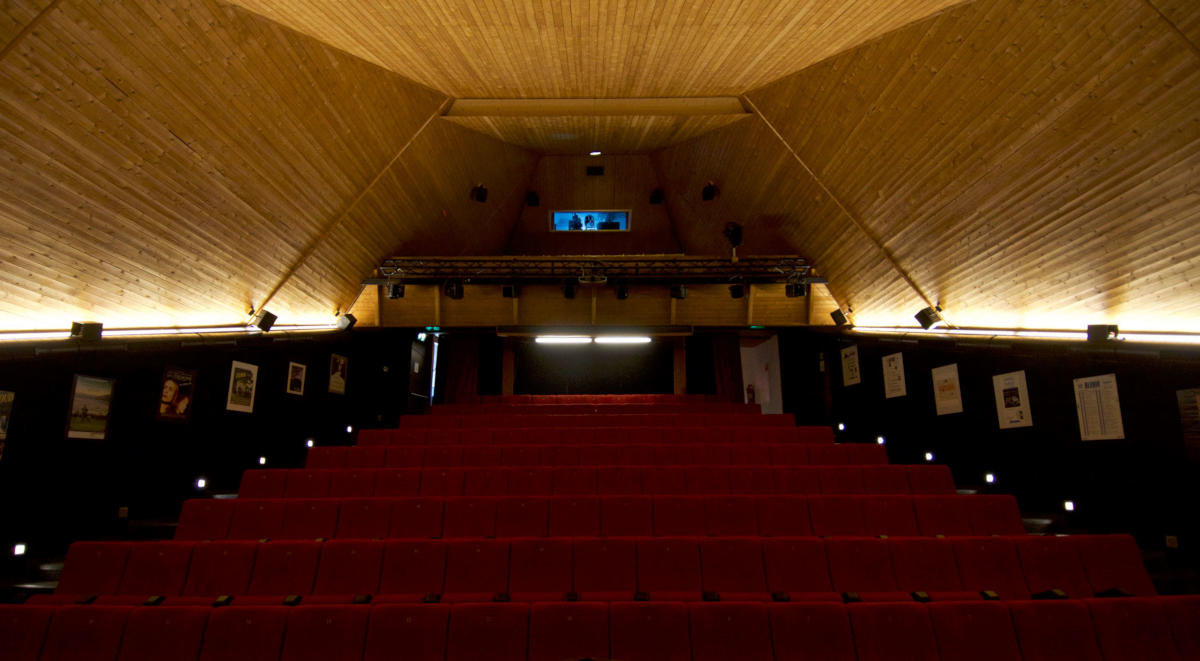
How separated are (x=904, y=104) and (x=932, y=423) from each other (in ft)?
11.7

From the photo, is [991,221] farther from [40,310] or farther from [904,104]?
[40,310]

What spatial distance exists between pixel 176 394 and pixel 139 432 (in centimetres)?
49

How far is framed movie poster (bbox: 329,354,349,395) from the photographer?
7.37m

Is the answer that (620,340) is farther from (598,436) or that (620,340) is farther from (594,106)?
(594,106)

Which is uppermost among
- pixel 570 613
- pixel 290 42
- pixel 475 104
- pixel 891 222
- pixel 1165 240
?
pixel 475 104

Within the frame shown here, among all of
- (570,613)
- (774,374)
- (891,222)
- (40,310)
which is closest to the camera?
(570,613)

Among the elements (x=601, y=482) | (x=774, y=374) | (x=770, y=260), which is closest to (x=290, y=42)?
(x=601, y=482)

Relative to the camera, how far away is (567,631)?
8.11 ft

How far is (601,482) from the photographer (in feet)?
14.4

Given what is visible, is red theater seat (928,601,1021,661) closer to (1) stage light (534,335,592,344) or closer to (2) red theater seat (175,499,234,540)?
(2) red theater seat (175,499,234,540)

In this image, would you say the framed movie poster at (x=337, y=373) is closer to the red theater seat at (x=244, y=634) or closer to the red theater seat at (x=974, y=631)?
the red theater seat at (x=244, y=634)

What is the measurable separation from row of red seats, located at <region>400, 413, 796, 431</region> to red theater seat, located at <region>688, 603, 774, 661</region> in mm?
4121

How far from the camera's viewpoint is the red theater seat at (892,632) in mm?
2416

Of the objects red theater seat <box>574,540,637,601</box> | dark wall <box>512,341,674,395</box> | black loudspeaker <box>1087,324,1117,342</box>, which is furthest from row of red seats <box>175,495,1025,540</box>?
dark wall <box>512,341,674,395</box>
